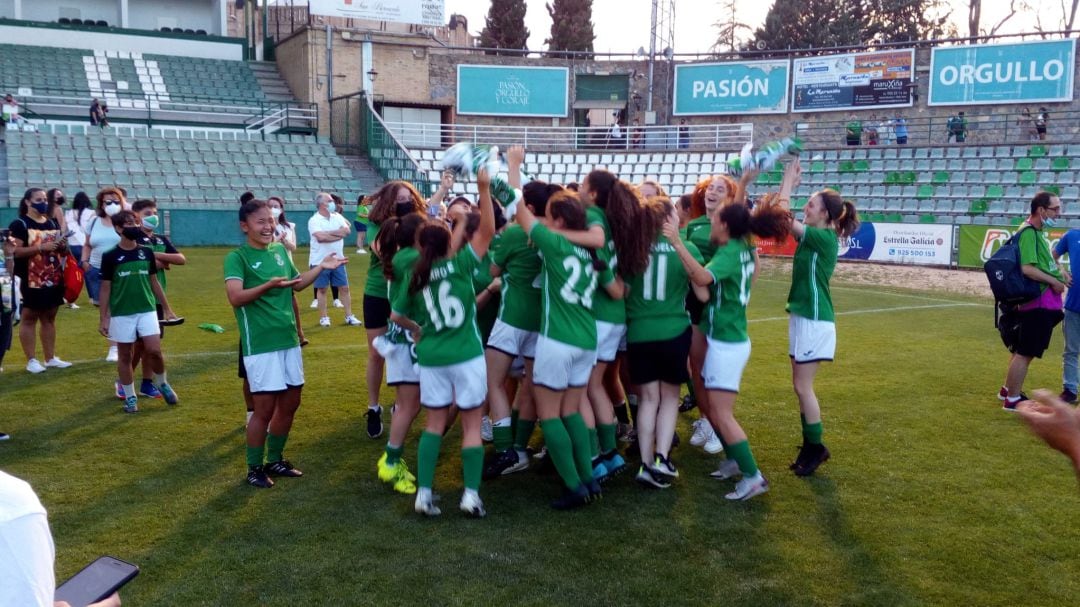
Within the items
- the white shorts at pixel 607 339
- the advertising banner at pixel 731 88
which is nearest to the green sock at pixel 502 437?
the white shorts at pixel 607 339

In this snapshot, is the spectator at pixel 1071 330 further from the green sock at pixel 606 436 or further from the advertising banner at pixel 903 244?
the advertising banner at pixel 903 244

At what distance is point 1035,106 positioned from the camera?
27844 mm

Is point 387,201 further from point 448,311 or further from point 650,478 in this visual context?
point 650,478

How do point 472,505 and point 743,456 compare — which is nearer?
point 472,505

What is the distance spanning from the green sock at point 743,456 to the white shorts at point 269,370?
265cm

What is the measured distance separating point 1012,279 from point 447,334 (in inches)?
194

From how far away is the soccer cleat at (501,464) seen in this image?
18.5 ft

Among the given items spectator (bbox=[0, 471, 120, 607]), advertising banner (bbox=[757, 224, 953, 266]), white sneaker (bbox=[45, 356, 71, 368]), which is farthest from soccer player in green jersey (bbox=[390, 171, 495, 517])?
advertising banner (bbox=[757, 224, 953, 266])

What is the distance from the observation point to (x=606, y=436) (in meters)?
5.62

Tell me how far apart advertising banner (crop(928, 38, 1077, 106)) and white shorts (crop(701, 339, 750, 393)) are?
89.5 feet

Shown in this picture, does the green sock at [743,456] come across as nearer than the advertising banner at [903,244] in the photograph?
Yes

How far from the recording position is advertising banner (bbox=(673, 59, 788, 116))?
32.2m

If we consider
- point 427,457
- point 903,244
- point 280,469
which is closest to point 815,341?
point 427,457

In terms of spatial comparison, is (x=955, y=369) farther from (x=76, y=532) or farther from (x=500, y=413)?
(x=76, y=532)
